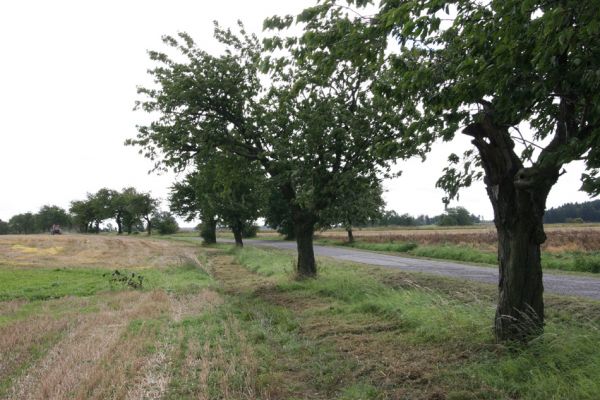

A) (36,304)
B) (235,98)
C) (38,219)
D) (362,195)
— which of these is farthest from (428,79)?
(38,219)

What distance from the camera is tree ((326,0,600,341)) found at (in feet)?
13.4

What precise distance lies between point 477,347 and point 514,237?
A: 164 centimetres

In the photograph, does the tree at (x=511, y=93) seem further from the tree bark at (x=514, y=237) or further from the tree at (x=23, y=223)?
the tree at (x=23, y=223)

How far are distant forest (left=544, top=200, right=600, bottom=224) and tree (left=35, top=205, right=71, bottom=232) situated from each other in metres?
137

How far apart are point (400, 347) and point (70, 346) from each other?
5497mm

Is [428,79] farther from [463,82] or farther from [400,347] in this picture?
[400,347]

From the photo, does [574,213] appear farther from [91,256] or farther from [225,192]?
[225,192]

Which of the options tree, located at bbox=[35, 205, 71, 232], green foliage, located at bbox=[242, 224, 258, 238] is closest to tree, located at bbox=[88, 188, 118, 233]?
tree, located at bbox=[35, 205, 71, 232]

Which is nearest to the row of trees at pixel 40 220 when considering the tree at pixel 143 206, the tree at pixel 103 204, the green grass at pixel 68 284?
the tree at pixel 103 204

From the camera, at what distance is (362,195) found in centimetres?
1351

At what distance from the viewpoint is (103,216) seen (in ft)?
375

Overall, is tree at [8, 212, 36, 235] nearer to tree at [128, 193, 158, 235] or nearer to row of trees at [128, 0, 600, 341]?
tree at [128, 193, 158, 235]

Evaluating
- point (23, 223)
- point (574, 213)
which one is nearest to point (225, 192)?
point (574, 213)

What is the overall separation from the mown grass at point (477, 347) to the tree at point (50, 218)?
15184 cm
